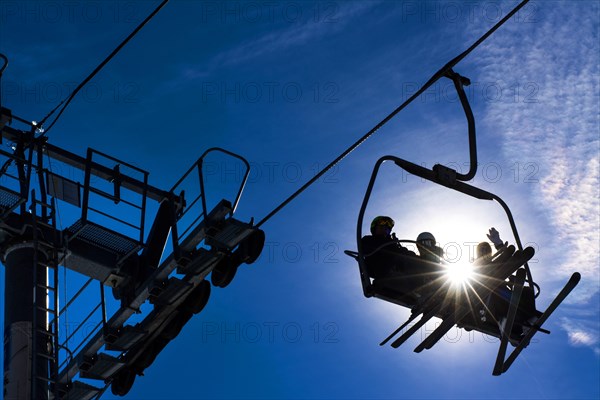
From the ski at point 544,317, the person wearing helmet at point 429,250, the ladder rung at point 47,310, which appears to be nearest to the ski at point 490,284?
the ski at point 544,317

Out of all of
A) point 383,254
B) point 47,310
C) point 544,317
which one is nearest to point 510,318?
point 544,317

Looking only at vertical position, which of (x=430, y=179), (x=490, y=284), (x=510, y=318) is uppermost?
(x=430, y=179)

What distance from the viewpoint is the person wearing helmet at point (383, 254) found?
51.5 feet

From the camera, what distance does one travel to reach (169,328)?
1608cm

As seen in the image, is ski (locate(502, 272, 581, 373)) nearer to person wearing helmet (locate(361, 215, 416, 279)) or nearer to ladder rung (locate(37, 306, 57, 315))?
person wearing helmet (locate(361, 215, 416, 279))

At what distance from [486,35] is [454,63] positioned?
62 cm

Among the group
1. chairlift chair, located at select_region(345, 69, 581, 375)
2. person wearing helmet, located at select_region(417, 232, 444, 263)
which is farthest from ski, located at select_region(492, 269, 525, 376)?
person wearing helmet, located at select_region(417, 232, 444, 263)

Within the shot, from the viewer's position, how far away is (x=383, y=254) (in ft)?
52.4

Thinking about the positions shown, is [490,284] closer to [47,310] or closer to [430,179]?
[430,179]

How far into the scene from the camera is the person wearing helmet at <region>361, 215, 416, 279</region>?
618 inches

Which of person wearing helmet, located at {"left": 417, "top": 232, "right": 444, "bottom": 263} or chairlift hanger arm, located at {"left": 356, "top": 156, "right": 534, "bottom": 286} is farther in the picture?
person wearing helmet, located at {"left": 417, "top": 232, "right": 444, "bottom": 263}

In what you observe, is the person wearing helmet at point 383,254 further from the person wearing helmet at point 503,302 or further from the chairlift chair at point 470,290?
the person wearing helmet at point 503,302

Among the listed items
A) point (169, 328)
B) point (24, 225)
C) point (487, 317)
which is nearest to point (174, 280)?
point (169, 328)

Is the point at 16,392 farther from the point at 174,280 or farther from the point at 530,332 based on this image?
the point at 530,332
